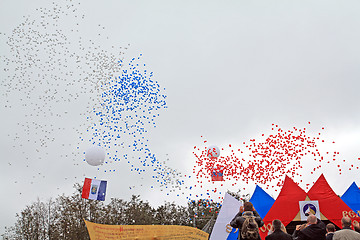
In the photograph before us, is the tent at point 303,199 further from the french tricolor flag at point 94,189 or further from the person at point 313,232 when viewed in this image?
the person at point 313,232

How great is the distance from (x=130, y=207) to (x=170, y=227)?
2551cm

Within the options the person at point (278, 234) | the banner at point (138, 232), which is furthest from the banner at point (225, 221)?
the person at point (278, 234)

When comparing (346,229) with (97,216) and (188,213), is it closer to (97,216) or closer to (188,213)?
(97,216)

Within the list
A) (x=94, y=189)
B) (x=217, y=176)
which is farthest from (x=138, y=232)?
(x=217, y=176)

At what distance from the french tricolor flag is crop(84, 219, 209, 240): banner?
5651 millimetres

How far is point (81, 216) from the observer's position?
2817 centimetres

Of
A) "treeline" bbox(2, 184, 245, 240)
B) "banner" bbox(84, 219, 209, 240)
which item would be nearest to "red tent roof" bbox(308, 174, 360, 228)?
"banner" bbox(84, 219, 209, 240)

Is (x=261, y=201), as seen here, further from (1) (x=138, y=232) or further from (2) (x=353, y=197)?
(1) (x=138, y=232)

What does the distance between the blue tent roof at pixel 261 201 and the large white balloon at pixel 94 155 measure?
5.69 meters

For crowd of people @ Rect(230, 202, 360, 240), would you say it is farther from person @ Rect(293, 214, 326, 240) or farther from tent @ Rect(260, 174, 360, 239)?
tent @ Rect(260, 174, 360, 239)

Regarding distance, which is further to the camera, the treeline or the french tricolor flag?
the treeline

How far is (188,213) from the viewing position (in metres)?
34.5

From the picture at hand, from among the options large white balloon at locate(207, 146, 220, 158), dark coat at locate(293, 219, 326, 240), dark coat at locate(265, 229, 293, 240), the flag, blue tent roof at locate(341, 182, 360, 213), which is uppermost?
large white balloon at locate(207, 146, 220, 158)

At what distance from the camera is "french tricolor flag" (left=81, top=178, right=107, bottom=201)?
42.2 ft
